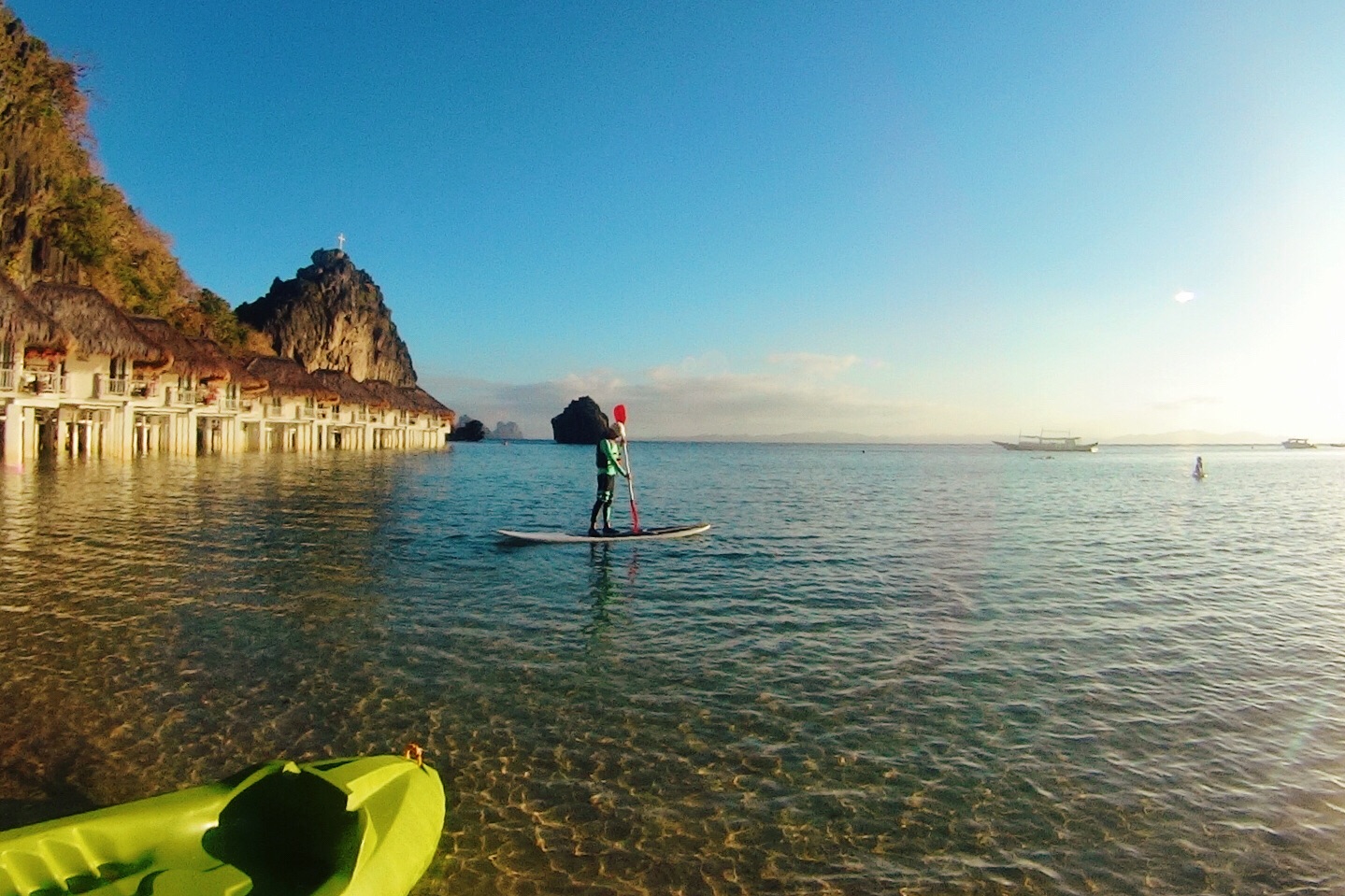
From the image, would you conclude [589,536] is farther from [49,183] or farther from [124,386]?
[49,183]

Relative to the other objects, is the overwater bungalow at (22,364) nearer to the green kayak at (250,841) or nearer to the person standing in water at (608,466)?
the person standing in water at (608,466)

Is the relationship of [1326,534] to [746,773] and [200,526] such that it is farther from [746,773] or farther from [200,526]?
[200,526]

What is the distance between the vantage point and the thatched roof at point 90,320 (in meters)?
32.3

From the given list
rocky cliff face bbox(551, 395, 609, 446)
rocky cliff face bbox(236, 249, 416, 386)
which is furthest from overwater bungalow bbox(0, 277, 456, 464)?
rocky cliff face bbox(551, 395, 609, 446)

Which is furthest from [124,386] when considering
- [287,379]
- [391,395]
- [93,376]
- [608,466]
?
[391,395]

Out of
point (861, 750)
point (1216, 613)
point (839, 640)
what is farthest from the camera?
point (1216, 613)

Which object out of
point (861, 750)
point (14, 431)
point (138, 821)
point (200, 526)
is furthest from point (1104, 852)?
point (14, 431)

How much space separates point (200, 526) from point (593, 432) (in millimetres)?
175963

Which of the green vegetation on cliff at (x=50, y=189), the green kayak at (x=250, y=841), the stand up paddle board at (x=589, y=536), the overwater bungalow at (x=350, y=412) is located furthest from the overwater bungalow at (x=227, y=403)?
the green kayak at (x=250, y=841)

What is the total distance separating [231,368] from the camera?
49938 mm

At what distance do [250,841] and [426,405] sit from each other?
100559 mm

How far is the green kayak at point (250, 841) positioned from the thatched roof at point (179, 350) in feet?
139

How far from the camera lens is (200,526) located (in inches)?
728

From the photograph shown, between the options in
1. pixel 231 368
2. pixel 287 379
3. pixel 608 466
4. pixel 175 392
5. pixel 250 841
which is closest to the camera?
pixel 250 841
